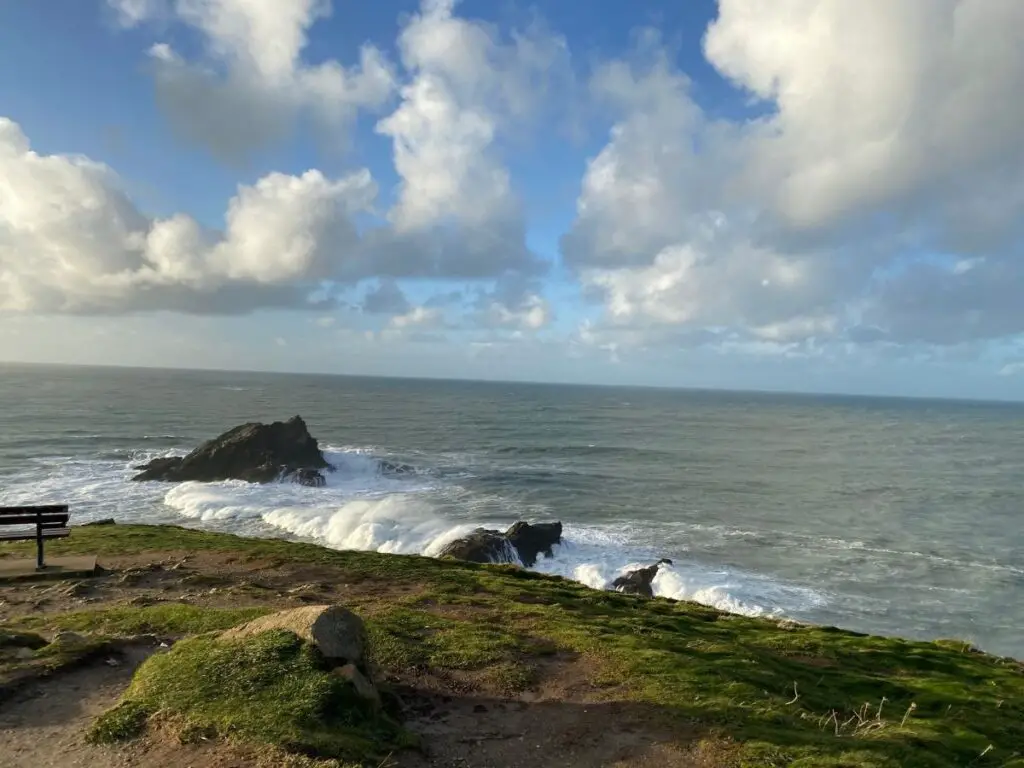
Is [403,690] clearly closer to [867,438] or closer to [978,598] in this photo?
[978,598]

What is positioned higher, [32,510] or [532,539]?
[32,510]

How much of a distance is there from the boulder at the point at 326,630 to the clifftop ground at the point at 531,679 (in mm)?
823

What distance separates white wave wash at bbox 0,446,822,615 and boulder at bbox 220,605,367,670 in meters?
21.8

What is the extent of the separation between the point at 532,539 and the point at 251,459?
1258 inches

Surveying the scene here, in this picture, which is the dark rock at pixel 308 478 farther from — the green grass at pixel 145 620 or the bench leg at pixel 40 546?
the green grass at pixel 145 620

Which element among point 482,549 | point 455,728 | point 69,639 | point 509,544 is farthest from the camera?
point 509,544

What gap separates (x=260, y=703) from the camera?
7516mm

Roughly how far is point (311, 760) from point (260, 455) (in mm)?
52370

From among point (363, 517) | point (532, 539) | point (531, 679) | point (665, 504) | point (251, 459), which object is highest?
point (531, 679)

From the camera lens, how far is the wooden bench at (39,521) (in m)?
15.1

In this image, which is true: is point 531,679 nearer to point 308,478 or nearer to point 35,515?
point 35,515

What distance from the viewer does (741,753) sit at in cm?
783

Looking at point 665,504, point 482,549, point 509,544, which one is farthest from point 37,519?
point 665,504

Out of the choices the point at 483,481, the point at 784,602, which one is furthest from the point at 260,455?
the point at 784,602
